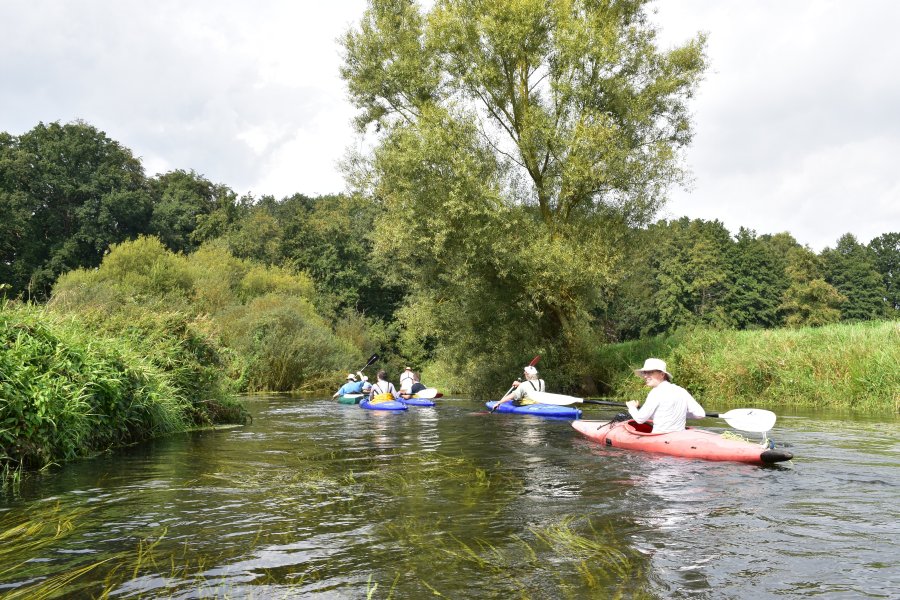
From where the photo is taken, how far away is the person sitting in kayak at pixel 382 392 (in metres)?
18.7

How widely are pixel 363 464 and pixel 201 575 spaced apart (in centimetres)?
447

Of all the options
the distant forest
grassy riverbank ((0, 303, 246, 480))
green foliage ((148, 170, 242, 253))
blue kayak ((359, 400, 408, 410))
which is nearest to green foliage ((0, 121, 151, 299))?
the distant forest

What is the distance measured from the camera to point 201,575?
4062 mm

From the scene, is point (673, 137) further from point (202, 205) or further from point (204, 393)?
point (202, 205)

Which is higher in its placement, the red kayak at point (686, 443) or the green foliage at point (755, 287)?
the green foliage at point (755, 287)

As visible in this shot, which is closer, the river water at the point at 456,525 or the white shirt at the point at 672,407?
the river water at the point at 456,525

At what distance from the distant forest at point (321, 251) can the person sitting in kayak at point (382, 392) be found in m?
17.9

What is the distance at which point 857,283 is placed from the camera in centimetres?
5403

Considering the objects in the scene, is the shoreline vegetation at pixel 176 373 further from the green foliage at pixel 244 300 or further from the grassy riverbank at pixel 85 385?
the green foliage at pixel 244 300

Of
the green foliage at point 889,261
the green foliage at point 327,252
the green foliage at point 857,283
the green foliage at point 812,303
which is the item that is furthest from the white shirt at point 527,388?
the green foliage at point 889,261

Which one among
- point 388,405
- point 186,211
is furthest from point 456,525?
point 186,211

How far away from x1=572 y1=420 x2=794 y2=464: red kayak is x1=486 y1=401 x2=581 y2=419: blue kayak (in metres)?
3.59

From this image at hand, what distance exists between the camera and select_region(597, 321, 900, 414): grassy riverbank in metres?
14.5

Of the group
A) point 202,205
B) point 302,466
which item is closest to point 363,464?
point 302,466
